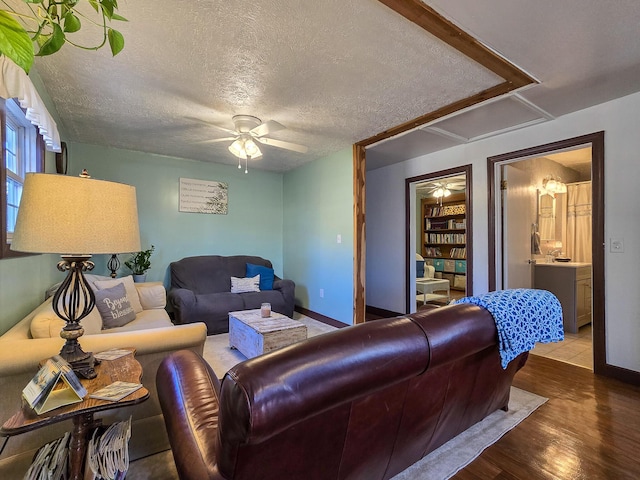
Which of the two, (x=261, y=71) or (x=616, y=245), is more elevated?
(x=261, y=71)

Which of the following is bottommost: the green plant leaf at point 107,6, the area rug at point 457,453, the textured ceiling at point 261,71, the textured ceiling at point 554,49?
the area rug at point 457,453

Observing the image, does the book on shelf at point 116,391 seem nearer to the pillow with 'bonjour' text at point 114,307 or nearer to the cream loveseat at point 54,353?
the cream loveseat at point 54,353

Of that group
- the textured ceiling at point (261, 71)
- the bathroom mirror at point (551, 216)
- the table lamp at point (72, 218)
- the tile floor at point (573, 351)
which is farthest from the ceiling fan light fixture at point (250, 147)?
the bathroom mirror at point (551, 216)

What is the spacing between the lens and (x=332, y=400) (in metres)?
0.85

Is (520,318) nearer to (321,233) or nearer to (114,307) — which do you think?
(114,307)

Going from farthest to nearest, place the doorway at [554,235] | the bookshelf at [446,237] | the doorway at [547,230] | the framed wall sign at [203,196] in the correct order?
the bookshelf at [446,237]
the framed wall sign at [203,196]
the doorway at [554,235]
the doorway at [547,230]

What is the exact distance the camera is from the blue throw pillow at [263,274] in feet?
14.7

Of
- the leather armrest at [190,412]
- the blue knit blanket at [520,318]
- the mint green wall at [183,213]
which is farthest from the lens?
the mint green wall at [183,213]

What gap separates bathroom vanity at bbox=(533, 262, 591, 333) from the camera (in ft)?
12.6

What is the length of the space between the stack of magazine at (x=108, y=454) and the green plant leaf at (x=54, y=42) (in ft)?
4.19

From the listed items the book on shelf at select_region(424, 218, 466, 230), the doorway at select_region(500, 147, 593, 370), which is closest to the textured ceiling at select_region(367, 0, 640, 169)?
the doorway at select_region(500, 147, 593, 370)

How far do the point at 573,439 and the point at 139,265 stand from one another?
4453 mm

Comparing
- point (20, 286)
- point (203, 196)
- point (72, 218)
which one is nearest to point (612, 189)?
point (72, 218)

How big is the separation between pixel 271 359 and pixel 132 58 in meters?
2.26
